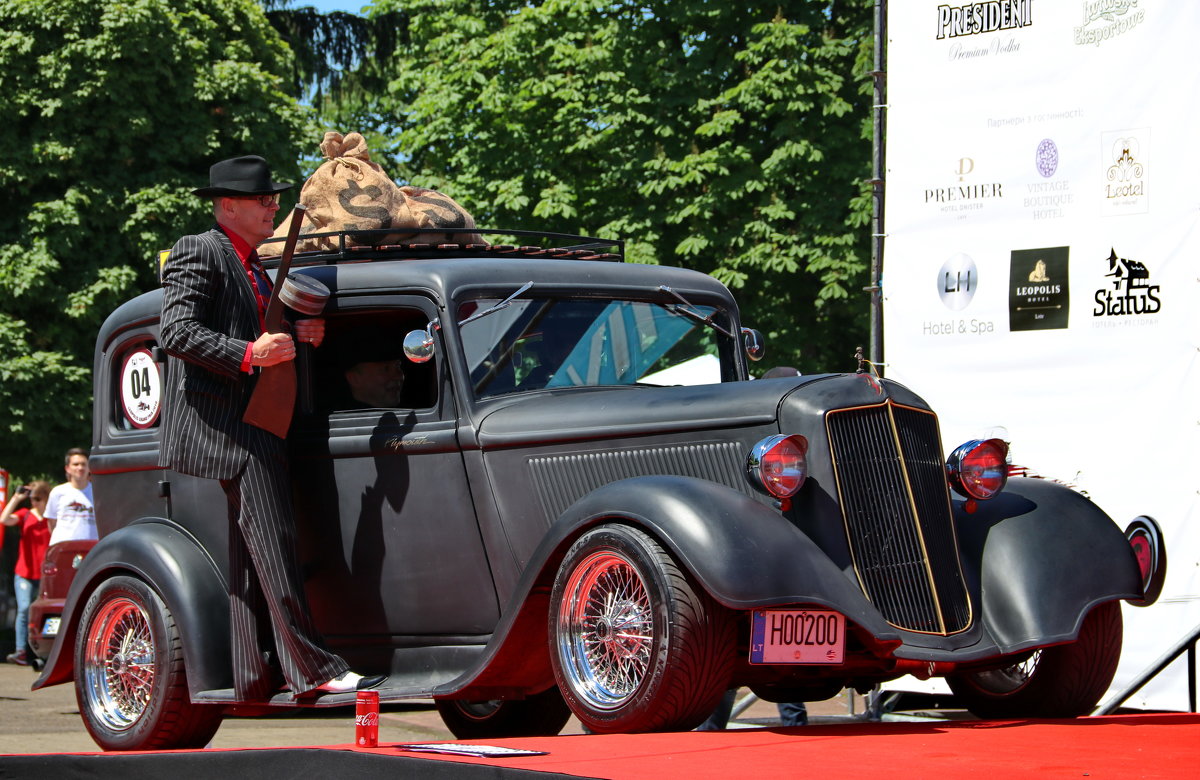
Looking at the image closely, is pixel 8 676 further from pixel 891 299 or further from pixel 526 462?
pixel 526 462

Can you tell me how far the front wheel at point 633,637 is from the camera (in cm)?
455

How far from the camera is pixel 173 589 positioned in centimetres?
577

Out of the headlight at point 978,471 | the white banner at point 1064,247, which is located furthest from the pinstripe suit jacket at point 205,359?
the white banner at point 1064,247

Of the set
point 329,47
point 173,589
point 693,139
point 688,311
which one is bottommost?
point 173,589

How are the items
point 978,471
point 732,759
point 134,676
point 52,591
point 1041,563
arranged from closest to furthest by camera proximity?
point 732,759, point 1041,563, point 978,471, point 134,676, point 52,591

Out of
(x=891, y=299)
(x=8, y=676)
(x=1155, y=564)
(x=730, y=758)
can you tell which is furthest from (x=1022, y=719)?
(x=8, y=676)

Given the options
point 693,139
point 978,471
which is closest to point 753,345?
point 978,471

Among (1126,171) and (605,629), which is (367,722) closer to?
(605,629)

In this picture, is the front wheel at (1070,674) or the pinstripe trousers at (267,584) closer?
the front wheel at (1070,674)

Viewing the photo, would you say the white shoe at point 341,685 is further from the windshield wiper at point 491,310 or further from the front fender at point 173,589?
the windshield wiper at point 491,310

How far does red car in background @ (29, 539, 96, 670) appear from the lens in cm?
1066

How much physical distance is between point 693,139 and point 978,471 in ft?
50.0

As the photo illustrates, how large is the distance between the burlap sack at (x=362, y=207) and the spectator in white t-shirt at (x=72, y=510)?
6.67 meters

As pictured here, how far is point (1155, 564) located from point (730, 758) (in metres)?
2.33
